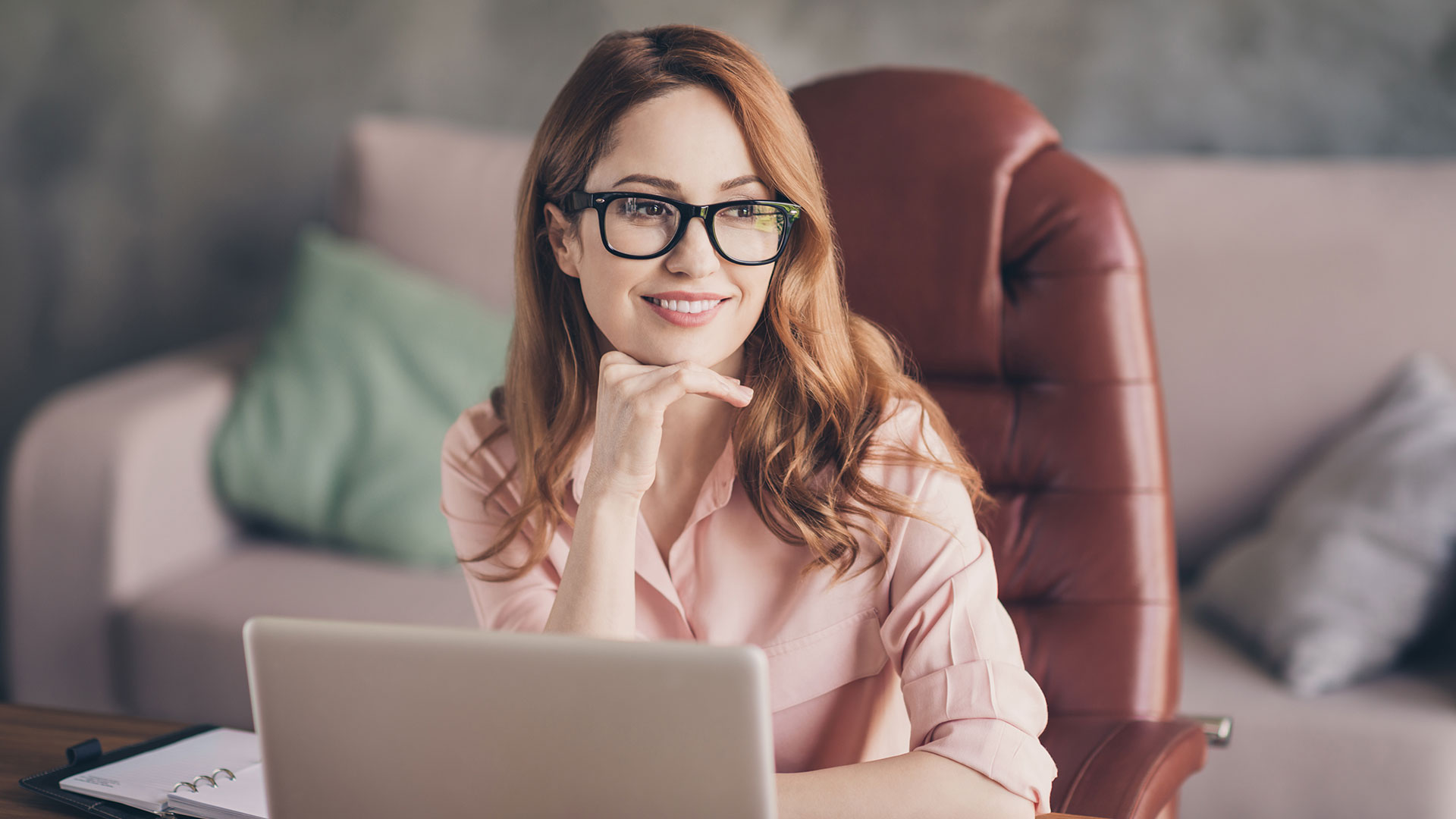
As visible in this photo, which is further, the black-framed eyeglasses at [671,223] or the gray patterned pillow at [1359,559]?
the gray patterned pillow at [1359,559]

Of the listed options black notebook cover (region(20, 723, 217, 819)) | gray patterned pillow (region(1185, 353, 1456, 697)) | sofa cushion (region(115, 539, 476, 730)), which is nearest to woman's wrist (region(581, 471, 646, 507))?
black notebook cover (region(20, 723, 217, 819))

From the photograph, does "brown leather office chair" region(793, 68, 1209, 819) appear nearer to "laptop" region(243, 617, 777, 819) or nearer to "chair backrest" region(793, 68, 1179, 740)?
"chair backrest" region(793, 68, 1179, 740)

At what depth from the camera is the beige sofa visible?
1902mm

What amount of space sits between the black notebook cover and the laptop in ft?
0.93

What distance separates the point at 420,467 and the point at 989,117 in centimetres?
127

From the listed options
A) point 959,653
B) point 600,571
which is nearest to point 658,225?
point 600,571

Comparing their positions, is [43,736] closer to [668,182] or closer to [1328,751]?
[668,182]

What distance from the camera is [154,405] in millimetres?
2059

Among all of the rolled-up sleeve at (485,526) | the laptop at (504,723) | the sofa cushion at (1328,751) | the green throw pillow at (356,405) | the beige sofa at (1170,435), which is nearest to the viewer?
the laptop at (504,723)

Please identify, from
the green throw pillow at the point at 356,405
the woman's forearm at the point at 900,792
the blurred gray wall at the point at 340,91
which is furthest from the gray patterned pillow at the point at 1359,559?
the green throw pillow at the point at 356,405

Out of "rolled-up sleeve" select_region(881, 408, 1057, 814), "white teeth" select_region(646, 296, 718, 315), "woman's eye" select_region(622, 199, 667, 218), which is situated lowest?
"rolled-up sleeve" select_region(881, 408, 1057, 814)

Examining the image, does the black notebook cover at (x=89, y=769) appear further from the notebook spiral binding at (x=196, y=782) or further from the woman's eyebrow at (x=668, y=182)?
the woman's eyebrow at (x=668, y=182)

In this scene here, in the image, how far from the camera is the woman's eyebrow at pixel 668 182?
98cm

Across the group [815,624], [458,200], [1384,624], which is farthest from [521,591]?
Result: [458,200]
